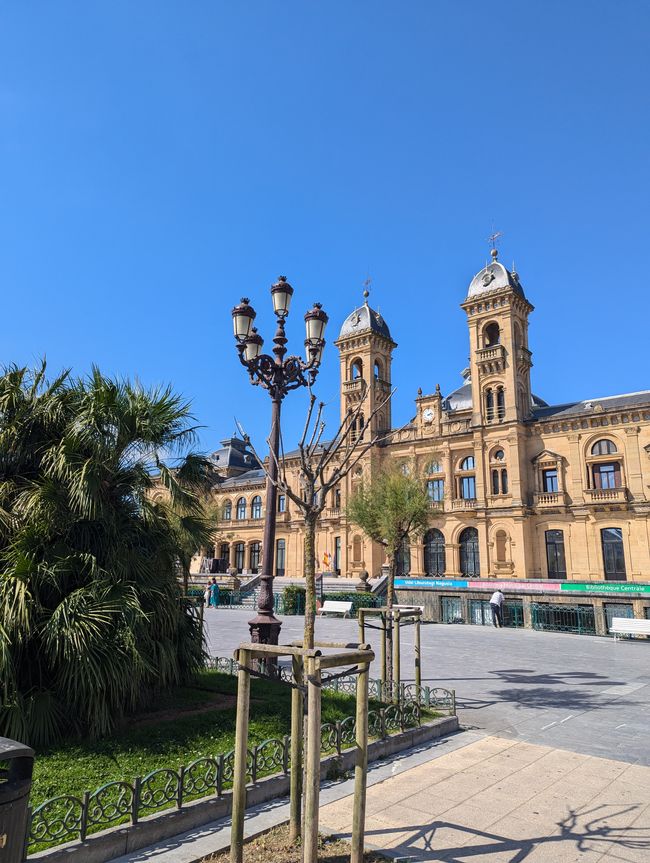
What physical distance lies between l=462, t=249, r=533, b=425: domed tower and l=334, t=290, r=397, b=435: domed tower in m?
8.29

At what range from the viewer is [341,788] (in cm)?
612

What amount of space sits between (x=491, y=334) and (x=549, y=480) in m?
11.4

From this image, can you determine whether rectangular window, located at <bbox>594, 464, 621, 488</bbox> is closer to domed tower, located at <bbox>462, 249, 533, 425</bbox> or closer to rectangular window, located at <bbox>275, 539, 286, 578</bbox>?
domed tower, located at <bbox>462, 249, 533, 425</bbox>

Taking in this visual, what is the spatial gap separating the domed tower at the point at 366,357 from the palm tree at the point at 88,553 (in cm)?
3791

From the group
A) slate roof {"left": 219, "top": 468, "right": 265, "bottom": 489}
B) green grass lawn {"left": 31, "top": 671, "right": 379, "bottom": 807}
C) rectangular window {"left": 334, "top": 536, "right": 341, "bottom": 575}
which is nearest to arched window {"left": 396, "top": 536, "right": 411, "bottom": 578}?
rectangular window {"left": 334, "top": 536, "right": 341, "bottom": 575}

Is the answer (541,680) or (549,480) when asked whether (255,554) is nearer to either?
(549,480)

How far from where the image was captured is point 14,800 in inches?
123

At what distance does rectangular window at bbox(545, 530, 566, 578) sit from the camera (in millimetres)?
36969

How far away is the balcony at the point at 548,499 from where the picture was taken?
37062 mm

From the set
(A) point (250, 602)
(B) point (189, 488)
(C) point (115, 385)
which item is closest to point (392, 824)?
(B) point (189, 488)

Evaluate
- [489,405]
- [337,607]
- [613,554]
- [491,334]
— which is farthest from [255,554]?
[613,554]

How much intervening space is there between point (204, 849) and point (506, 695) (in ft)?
25.3

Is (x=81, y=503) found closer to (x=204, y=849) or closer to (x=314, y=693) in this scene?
(x=204, y=849)

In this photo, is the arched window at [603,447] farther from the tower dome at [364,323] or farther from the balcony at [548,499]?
Result: the tower dome at [364,323]
